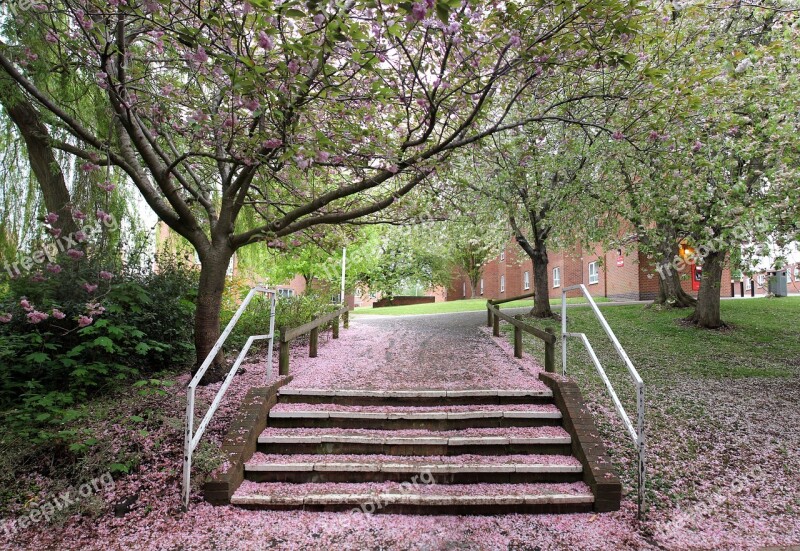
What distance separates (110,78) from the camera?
452 cm

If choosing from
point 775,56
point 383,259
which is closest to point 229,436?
point 775,56

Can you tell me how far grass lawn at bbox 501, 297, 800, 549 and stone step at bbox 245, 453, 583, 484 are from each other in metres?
0.75

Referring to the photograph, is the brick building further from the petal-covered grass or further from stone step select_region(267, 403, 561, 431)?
stone step select_region(267, 403, 561, 431)

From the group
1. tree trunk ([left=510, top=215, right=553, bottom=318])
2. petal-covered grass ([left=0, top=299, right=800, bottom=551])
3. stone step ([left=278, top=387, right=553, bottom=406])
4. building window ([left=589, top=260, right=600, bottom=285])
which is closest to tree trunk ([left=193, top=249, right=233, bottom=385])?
petal-covered grass ([left=0, top=299, right=800, bottom=551])

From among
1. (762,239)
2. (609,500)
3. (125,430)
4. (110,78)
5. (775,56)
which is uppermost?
(775,56)

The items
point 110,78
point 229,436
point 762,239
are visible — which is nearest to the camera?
point 229,436

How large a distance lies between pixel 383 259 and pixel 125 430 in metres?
25.0

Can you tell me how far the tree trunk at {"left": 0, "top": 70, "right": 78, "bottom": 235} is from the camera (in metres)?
6.09

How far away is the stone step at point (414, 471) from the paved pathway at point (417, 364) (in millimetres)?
1341

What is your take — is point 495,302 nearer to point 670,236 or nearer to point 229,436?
point 670,236

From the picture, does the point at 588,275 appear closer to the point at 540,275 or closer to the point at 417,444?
the point at 540,275

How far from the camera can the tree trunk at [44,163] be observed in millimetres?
6086

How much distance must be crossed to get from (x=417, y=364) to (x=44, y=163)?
21.2 ft

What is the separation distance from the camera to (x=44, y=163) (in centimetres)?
654
